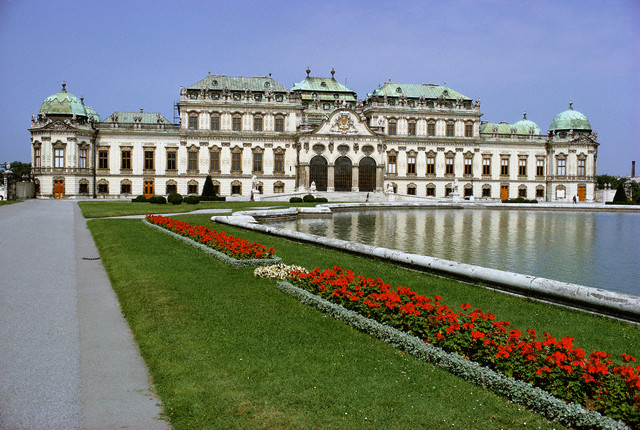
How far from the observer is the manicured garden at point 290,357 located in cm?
570

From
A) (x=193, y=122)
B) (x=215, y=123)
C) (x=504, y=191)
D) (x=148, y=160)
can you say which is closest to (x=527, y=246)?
(x=215, y=123)

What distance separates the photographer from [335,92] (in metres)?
77.8

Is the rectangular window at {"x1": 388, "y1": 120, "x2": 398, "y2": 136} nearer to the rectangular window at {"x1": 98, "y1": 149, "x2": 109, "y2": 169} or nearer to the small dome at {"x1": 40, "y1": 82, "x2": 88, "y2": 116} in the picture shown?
the rectangular window at {"x1": 98, "y1": 149, "x2": 109, "y2": 169}

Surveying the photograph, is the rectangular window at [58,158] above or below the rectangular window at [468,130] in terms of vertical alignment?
below

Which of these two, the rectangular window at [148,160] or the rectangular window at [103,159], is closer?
Result: the rectangular window at [103,159]

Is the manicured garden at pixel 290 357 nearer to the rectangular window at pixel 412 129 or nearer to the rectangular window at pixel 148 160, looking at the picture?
the rectangular window at pixel 148 160

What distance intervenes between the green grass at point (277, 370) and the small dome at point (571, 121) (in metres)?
78.4

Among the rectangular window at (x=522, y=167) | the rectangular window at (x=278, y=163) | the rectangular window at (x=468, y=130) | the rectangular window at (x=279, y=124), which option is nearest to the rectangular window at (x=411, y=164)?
the rectangular window at (x=468, y=130)

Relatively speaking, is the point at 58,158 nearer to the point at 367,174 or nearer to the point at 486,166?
the point at 367,174

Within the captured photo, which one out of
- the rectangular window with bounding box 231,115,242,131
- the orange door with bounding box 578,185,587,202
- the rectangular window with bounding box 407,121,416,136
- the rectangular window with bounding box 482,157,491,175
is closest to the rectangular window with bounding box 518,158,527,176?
the rectangular window with bounding box 482,157,491,175

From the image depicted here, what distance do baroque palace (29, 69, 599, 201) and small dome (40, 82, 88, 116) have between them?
5.9 inches

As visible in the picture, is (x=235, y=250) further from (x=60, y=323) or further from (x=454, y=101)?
(x=454, y=101)

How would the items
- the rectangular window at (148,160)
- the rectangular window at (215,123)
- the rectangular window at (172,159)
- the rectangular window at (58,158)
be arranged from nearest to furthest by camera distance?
the rectangular window at (58,158) < the rectangular window at (148,160) < the rectangular window at (172,159) < the rectangular window at (215,123)

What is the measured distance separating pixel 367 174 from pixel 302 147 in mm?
9914
